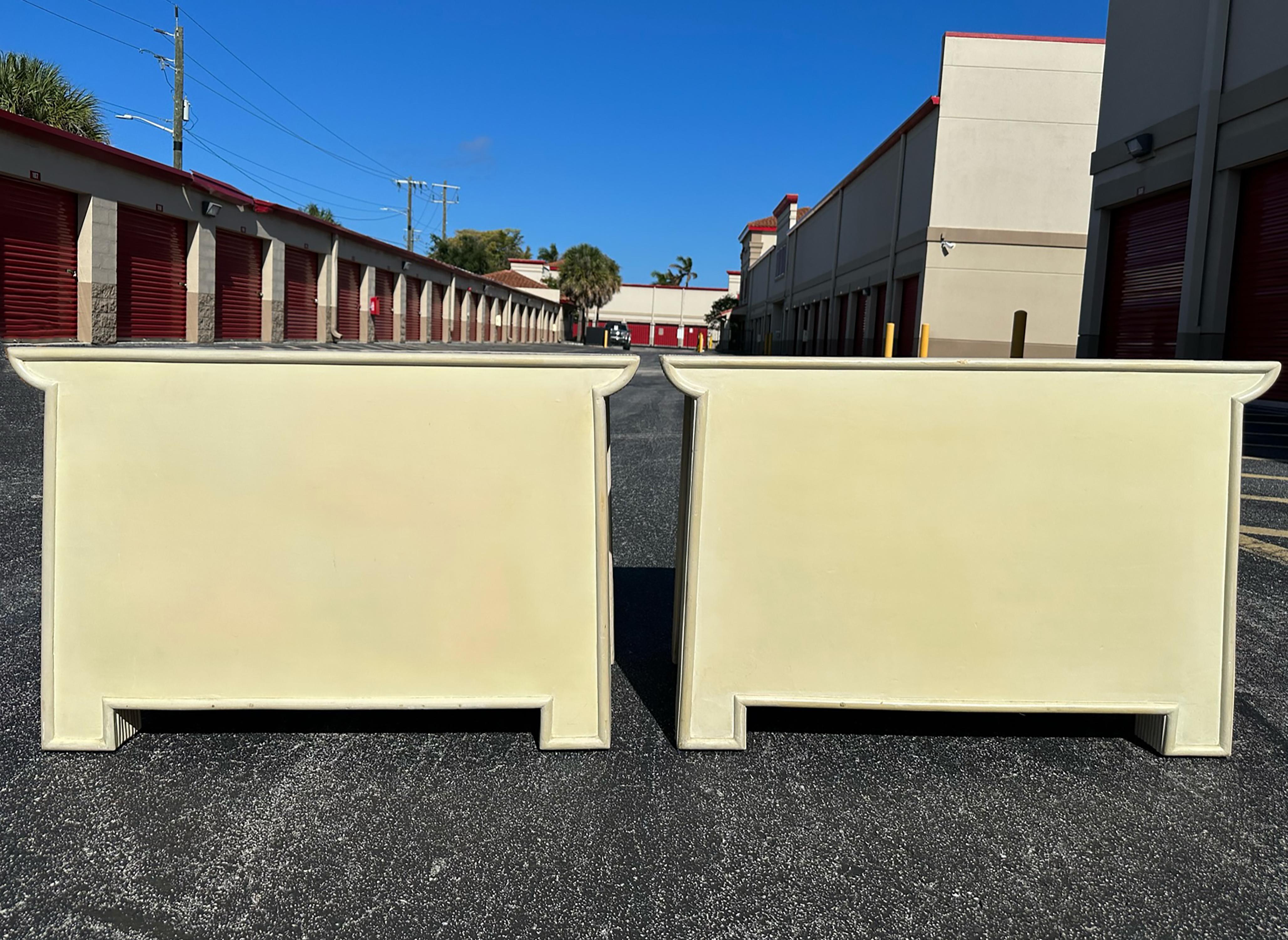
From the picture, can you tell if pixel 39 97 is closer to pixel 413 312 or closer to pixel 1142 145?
pixel 413 312


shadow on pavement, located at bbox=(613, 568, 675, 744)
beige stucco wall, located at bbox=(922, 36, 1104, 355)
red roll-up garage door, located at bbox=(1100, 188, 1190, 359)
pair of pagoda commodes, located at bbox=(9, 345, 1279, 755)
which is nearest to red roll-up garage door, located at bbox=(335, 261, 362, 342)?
beige stucco wall, located at bbox=(922, 36, 1104, 355)

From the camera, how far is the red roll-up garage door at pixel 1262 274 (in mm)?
12766

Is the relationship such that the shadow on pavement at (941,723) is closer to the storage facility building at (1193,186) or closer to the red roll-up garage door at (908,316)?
the storage facility building at (1193,186)

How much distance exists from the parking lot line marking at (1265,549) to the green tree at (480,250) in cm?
7370

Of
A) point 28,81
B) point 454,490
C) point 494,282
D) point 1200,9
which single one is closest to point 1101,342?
point 1200,9

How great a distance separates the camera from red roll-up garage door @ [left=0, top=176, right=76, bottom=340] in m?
16.1

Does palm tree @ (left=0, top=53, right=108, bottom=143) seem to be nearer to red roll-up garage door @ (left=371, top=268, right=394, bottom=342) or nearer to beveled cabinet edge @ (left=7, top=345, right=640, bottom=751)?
red roll-up garage door @ (left=371, top=268, right=394, bottom=342)

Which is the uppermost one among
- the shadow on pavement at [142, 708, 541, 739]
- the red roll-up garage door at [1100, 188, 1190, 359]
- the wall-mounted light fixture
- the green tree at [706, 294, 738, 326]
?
the green tree at [706, 294, 738, 326]

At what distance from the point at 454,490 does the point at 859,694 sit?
1419 millimetres

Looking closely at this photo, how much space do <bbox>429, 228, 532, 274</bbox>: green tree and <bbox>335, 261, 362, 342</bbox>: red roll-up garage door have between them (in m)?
42.6

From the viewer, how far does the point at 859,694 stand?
2633 mm

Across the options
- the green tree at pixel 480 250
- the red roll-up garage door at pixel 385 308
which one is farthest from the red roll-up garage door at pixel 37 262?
the green tree at pixel 480 250

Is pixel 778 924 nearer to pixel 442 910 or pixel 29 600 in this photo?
pixel 442 910

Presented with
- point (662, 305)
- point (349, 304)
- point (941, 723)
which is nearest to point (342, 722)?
point (941, 723)
